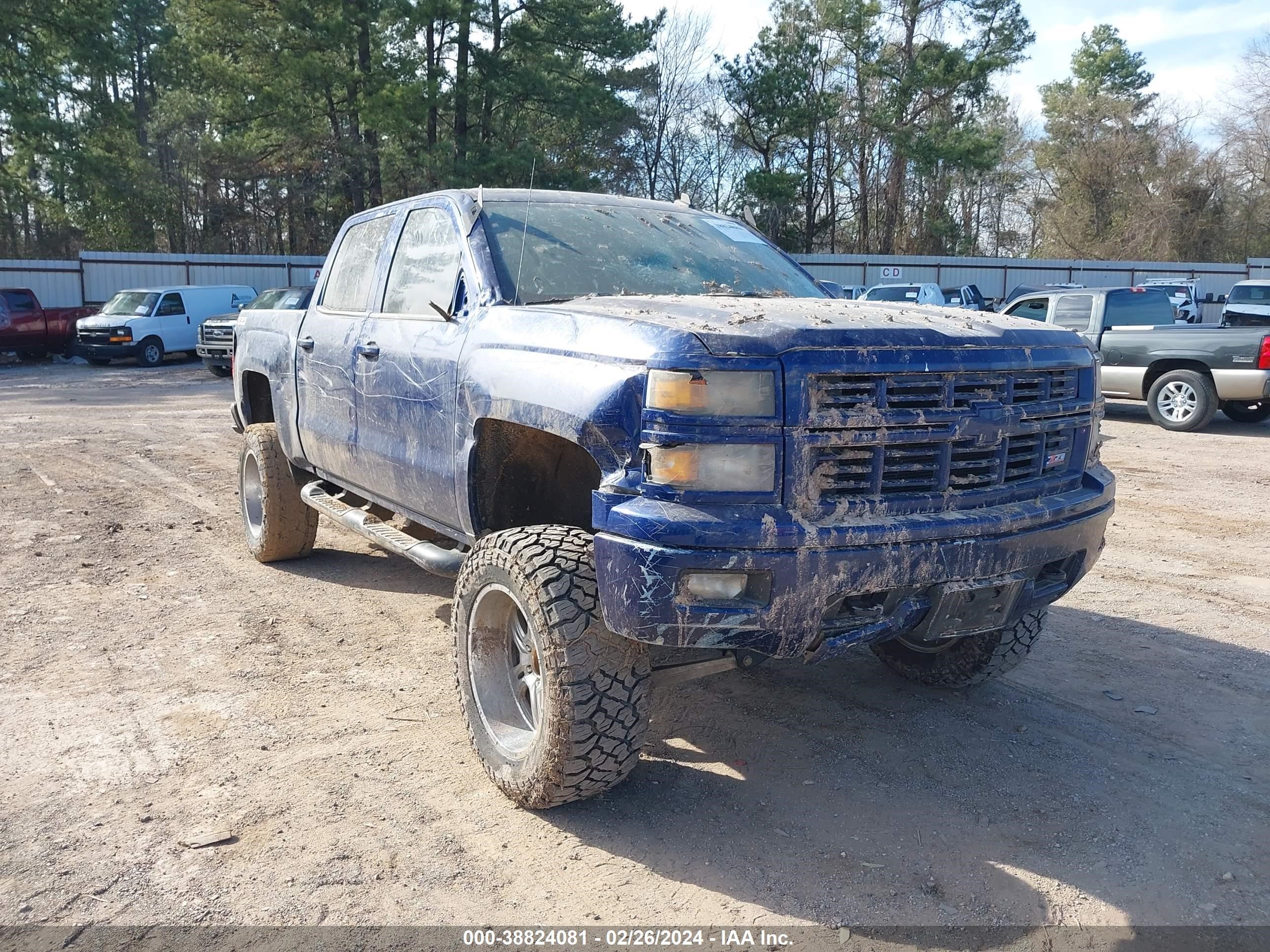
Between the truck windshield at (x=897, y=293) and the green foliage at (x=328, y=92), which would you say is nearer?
the truck windshield at (x=897, y=293)

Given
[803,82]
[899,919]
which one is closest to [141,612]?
[899,919]

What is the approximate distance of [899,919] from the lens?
2820mm

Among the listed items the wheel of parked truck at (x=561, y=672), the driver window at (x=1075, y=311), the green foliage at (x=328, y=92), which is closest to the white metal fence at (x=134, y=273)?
the green foliage at (x=328, y=92)

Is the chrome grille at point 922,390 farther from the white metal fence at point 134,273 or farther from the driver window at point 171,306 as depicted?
the white metal fence at point 134,273

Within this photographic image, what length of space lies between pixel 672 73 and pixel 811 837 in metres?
41.4

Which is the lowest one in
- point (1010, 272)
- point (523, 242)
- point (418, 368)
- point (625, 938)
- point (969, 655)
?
point (625, 938)

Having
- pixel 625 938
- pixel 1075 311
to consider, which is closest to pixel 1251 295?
pixel 1075 311

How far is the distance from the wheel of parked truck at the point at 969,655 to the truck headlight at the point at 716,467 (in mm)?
1617

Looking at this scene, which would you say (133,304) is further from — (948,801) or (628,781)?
(948,801)

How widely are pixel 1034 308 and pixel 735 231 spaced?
1142cm

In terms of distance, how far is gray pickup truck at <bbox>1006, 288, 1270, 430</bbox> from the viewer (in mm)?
11891

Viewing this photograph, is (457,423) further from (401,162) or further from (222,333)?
(401,162)

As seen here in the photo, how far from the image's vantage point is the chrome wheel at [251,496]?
6.48m

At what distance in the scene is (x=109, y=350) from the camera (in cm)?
2231
